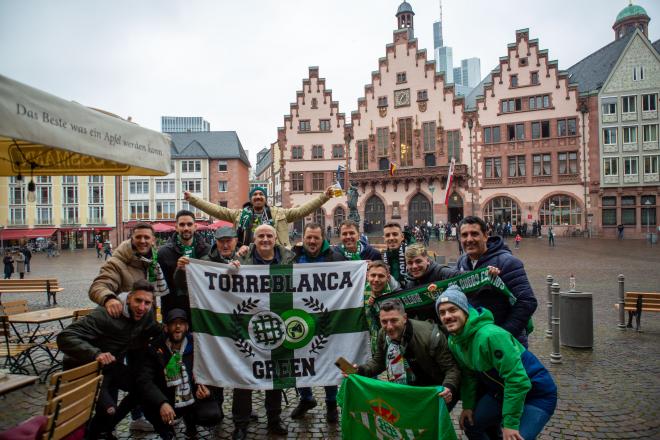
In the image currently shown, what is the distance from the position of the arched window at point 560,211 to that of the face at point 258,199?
128 feet

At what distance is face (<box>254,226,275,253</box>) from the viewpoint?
4.79 meters

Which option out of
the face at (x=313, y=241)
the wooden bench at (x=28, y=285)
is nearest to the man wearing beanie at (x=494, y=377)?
the face at (x=313, y=241)

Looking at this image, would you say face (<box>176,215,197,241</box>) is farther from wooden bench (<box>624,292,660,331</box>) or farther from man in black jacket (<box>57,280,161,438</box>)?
wooden bench (<box>624,292,660,331</box>)

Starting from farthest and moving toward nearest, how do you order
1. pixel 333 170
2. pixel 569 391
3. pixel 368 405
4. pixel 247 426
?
pixel 333 170 < pixel 569 391 < pixel 247 426 < pixel 368 405

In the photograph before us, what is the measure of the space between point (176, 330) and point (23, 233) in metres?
60.6

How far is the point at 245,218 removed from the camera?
247 inches

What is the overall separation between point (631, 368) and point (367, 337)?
4558 millimetres

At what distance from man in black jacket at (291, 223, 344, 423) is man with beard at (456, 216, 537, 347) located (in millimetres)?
1608


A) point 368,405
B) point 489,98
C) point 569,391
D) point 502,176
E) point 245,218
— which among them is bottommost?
point 569,391

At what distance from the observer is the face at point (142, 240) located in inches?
189

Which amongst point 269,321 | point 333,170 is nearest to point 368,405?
point 269,321

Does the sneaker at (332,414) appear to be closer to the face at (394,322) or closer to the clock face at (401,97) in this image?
the face at (394,322)

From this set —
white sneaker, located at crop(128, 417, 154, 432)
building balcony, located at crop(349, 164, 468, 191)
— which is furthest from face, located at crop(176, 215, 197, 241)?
building balcony, located at crop(349, 164, 468, 191)

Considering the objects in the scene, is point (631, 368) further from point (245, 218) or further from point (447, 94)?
point (447, 94)
